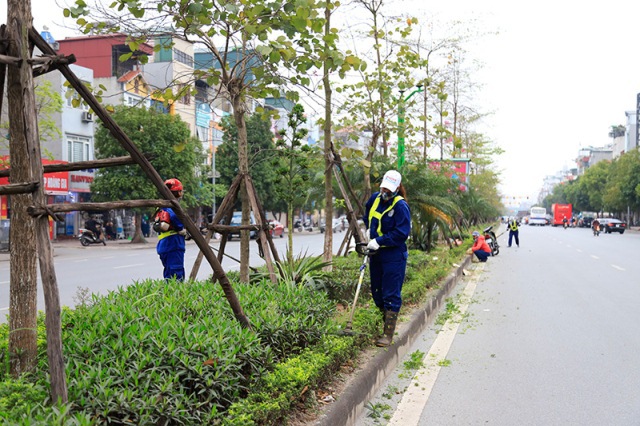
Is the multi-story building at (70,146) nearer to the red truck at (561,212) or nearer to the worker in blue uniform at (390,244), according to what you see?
the worker in blue uniform at (390,244)

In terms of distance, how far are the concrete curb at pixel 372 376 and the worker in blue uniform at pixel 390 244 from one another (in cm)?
27

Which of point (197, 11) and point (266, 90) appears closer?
point (197, 11)

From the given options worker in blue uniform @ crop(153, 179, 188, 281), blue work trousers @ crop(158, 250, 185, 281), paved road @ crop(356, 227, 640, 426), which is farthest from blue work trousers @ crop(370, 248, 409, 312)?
blue work trousers @ crop(158, 250, 185, 281)

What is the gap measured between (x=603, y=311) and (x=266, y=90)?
630 cm

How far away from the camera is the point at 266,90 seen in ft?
21.9

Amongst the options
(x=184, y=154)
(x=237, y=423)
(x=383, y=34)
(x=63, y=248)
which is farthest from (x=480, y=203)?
(x=237, y=423)

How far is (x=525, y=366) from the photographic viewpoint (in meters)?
6.42

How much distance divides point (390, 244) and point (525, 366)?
1.73 m

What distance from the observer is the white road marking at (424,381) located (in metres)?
4.89

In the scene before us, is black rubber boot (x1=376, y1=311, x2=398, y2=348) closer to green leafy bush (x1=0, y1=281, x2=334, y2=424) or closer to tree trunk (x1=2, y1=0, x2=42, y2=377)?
green leafy bush (x1=0, y1=281, x2=334, y2=424)

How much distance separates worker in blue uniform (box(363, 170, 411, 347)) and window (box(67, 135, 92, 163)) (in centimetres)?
3107

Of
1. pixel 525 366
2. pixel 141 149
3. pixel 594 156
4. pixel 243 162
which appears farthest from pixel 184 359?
pixel 594 156

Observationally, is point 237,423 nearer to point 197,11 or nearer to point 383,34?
point 197,11

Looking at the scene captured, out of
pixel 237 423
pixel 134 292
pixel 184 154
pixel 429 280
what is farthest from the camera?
pixel 184 154
